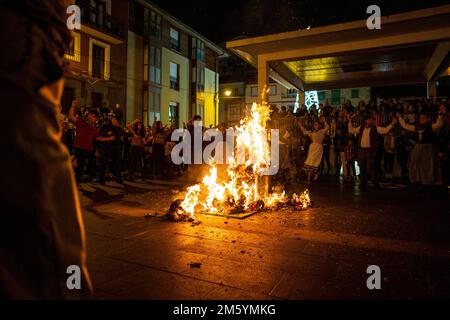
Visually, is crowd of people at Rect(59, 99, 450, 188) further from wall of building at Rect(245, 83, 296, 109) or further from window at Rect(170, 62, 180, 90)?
wall of building at Rect(245, 83, 296, 109)

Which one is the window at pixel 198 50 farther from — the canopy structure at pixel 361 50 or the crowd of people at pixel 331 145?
the crowd of people at pixel 331 145

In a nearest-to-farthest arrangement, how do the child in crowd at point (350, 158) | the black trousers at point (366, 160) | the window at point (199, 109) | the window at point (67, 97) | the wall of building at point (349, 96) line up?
→ 1. the black trousers at point (366, 160)
2. the child in crowd at point (350, 158)
3. the window at point (67, 97)
4. the wall of building at point (349, 96)
5. the window at point (199, 109)

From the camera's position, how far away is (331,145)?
14.5 metres

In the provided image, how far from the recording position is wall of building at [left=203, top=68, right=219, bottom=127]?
3644 cm

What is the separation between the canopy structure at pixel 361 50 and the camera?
27.3 feet

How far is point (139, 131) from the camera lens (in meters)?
12.6

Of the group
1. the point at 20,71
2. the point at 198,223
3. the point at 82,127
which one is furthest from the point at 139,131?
the point at 20,71

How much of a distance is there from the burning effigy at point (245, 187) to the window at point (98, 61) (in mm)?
18437

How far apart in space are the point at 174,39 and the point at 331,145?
73.1 ft

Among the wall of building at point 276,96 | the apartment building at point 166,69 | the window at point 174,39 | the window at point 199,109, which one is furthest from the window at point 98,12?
the wall of building at point 276,96

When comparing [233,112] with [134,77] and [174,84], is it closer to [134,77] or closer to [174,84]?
[174,84]

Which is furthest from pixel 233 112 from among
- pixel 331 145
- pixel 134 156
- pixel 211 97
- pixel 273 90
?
pixel 134 156

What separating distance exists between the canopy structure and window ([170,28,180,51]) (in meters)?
18.5

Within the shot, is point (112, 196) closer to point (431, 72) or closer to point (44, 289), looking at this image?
point (44, 289)
